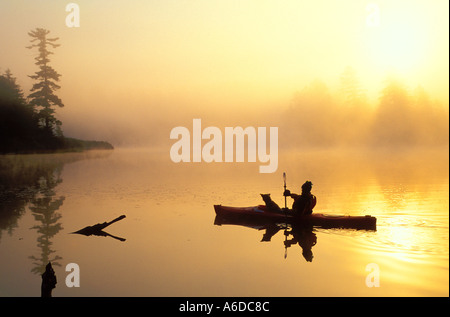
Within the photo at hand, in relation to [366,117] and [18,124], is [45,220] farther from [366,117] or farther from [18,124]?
[366,117]

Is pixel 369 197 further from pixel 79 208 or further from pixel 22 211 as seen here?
pixel 22 211

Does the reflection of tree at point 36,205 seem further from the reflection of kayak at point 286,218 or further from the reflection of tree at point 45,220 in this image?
the reflection of kayak at point 286,218

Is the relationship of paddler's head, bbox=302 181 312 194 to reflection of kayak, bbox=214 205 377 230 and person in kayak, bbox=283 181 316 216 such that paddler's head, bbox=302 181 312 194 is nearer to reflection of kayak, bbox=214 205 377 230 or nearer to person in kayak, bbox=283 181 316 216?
person in kayak, bbox=283 181 316 216

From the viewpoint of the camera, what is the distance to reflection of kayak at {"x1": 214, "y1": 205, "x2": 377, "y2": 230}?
1484 cm

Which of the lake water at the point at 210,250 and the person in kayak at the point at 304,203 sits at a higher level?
the person in kayak at the point at 304,203

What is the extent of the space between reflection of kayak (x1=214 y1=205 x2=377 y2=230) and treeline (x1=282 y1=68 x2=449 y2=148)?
80335 millimetres

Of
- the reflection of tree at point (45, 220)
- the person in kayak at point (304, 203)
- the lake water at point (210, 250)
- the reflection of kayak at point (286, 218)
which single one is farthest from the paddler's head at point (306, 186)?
the reflection of tree at point (45, 220)

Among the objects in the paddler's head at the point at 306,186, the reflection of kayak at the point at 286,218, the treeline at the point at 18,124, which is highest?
the treeline at the point at 18,124

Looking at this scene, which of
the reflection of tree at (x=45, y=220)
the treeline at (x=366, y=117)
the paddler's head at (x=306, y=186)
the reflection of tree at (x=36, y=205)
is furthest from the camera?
the treeline at (x=366, y=117)

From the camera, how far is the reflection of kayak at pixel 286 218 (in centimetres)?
1484

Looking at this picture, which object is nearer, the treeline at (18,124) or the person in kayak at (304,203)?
the person in kayak at (304,203)

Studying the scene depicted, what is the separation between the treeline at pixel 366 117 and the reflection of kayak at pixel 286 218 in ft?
264

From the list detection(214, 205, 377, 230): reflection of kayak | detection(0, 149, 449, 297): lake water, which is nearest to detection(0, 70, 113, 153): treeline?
detection(0, 149, 449, 297): lake water
